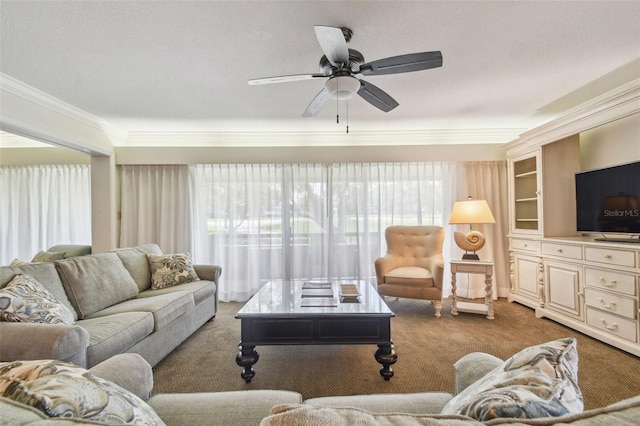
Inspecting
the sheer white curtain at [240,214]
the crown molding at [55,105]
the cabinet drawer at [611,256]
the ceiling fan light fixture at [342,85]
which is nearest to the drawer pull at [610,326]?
the cabinet drawer at [611,256]

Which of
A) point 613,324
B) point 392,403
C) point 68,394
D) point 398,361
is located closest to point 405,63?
point 392,403

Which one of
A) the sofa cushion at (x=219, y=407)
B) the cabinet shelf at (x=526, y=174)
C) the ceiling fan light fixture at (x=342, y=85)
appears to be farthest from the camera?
the cabinet shelf at (x=526, y=174)

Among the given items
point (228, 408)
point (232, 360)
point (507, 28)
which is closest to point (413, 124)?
point (507, 28)

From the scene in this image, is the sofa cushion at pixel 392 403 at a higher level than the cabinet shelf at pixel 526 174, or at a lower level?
lower

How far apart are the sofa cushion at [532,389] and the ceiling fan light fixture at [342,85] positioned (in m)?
1.69

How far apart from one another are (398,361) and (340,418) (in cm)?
209

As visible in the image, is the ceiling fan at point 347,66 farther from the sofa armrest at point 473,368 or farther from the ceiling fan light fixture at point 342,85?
the sofa armrest at point 473,368

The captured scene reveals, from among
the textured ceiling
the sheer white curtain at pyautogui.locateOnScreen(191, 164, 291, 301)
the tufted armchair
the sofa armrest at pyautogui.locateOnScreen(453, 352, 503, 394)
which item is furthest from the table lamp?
the sofa armrest at pyautogui.locateOnScreen(453, 352, 503, 394)

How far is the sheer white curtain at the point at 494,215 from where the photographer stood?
4.06 metres

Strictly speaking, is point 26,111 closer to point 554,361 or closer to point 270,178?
point 270,178

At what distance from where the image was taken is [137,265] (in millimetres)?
2924

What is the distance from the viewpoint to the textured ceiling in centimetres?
175

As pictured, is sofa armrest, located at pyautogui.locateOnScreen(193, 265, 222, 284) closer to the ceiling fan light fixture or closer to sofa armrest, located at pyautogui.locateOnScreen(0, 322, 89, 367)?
sofa armrest, located at pyautogui.locateOnScreen(0, 322, 89, 367)

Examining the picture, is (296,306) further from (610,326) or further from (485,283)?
(610,326)
